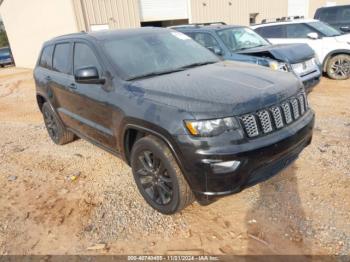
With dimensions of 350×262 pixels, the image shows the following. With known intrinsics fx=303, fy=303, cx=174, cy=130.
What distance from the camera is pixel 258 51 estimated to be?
6176 millimetres

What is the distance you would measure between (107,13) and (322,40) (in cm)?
1073

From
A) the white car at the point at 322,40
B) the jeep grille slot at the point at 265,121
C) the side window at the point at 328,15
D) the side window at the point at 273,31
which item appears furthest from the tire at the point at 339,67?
the jeep grille slot at the point at 265,121

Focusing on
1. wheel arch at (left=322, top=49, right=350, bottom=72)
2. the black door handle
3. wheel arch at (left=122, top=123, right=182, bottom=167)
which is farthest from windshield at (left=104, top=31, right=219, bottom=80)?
wheel arch at (left=322, top=49, right=350, bottom=72)

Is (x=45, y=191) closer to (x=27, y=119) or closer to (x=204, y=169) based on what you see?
(x=204, y=169)

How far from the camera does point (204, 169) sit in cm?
247

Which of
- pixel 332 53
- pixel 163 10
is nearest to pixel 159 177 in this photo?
pixel 332 53

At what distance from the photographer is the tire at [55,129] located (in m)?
4.96

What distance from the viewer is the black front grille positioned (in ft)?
8.20

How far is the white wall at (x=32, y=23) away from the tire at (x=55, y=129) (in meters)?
10.5

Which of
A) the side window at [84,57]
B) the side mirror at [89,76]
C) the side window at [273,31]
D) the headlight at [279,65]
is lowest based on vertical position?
the headlight at [279,65]

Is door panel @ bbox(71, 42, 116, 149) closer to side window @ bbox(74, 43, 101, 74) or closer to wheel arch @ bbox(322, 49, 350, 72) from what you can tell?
side window @ bbox(74, 43, 101, 74)

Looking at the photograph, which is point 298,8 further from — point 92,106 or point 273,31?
point 92,106

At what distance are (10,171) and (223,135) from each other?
3.55m

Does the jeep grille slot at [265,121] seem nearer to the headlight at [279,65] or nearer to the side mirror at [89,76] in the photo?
the side mirror at [89,76]
